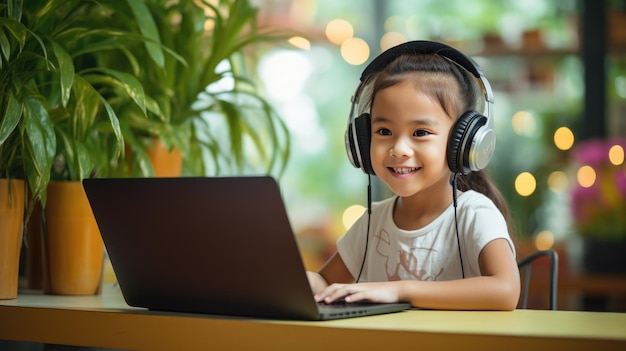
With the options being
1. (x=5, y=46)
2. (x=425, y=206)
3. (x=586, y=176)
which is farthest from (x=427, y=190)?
(x=586, y=176)

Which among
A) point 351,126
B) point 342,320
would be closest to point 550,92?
point 351,126

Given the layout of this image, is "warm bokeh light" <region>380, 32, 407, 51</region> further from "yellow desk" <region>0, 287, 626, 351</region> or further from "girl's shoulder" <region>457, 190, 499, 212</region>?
"yellow desk" <region>0, 287, 626, 351</region>

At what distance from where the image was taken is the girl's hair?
4.41 ft

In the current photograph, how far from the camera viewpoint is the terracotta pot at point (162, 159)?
197 cm

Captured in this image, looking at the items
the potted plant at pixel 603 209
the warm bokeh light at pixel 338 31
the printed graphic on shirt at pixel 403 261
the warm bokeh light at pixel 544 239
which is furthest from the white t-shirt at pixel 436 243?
the warm bokeh light at pixel 338 31

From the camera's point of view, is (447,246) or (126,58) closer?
(447,246)

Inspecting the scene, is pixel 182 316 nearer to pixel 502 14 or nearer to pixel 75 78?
pixel 75 78

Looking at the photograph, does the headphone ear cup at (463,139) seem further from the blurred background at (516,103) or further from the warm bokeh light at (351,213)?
the warm bokeh light at (351,213)

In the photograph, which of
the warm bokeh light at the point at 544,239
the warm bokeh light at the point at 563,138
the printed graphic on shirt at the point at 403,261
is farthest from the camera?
the warm bokeh light at the point at 563,138

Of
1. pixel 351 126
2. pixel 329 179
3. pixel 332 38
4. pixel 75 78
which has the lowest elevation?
Answer: pixel 329 179

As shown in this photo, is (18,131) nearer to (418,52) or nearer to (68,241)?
(68,241)

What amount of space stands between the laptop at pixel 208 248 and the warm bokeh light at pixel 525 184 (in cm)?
272

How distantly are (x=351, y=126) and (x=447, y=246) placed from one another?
0.25 m

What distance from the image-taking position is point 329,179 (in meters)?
4.09
